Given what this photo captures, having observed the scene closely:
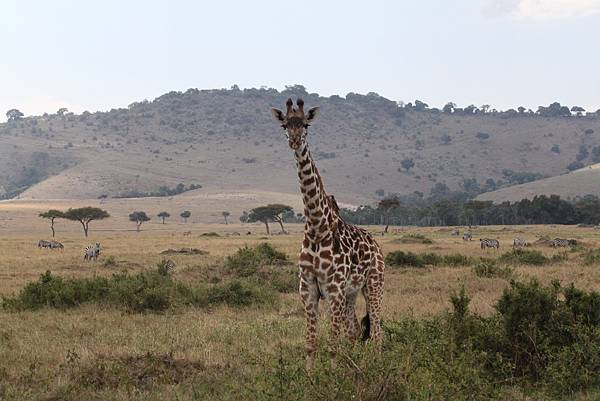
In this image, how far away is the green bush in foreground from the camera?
14.4 meters

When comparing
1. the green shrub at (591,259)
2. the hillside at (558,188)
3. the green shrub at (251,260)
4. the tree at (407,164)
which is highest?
the tree at (407,164)

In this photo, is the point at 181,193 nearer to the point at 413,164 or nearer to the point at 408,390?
the point at 413,164

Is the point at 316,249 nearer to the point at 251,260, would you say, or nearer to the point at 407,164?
the point at 251,260

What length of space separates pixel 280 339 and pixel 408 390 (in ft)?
17.6

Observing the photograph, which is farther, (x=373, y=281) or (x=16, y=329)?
(x=16, y=329)

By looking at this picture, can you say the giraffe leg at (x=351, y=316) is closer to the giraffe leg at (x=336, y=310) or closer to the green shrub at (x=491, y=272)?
the giraffe leg at (x=336, y=310)

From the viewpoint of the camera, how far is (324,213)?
793cm


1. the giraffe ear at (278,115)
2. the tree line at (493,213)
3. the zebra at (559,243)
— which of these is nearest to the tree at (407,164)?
the tree line at (493,213)

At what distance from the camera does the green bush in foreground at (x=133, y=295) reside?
14.4 metres

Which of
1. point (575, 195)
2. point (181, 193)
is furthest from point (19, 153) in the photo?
point (575, 195)

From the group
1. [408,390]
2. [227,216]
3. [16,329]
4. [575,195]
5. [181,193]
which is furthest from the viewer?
[181,193]

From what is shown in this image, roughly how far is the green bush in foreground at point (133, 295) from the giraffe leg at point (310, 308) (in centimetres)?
725

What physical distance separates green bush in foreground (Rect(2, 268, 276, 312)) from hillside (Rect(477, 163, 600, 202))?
11909 centimetres

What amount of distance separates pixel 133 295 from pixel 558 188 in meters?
130
